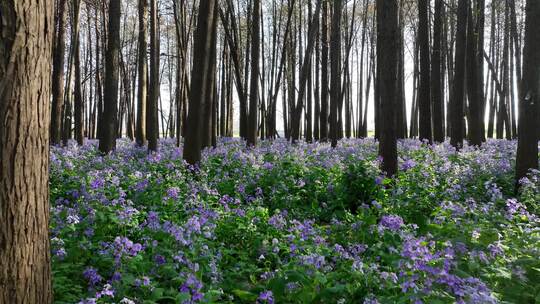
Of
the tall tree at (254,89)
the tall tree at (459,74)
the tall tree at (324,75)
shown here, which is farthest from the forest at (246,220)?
the tall tree at (324,75)

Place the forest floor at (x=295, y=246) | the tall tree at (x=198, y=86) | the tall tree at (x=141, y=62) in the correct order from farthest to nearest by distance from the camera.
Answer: the tall tree at (x=141, y=62)
the tall tree at (x=198, y=86)
the forest floor at (x=295, y=246)

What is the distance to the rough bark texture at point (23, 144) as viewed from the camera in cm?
258

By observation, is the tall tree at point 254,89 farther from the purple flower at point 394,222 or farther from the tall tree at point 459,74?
the purple flower at point 394,222

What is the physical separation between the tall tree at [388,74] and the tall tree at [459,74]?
229 inches

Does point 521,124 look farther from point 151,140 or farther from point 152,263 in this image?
point 151,140

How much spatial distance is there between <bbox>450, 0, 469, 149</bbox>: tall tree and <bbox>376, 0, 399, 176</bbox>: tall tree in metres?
5.81

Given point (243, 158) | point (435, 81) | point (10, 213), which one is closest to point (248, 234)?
point (10, 213)

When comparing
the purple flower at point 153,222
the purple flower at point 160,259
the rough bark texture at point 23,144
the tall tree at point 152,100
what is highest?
the tall tree at point 152,100

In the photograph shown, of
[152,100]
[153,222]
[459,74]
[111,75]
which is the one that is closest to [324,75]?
[459,74]

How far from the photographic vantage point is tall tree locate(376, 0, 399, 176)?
8.09 m

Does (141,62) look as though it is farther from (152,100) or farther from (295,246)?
(295,246)

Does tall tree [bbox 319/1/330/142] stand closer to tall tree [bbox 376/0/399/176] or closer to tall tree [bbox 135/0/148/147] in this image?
tall tree [bbox 135/0/148/147]

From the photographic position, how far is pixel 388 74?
8.20 metres

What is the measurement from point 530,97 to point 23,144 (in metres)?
7.67
